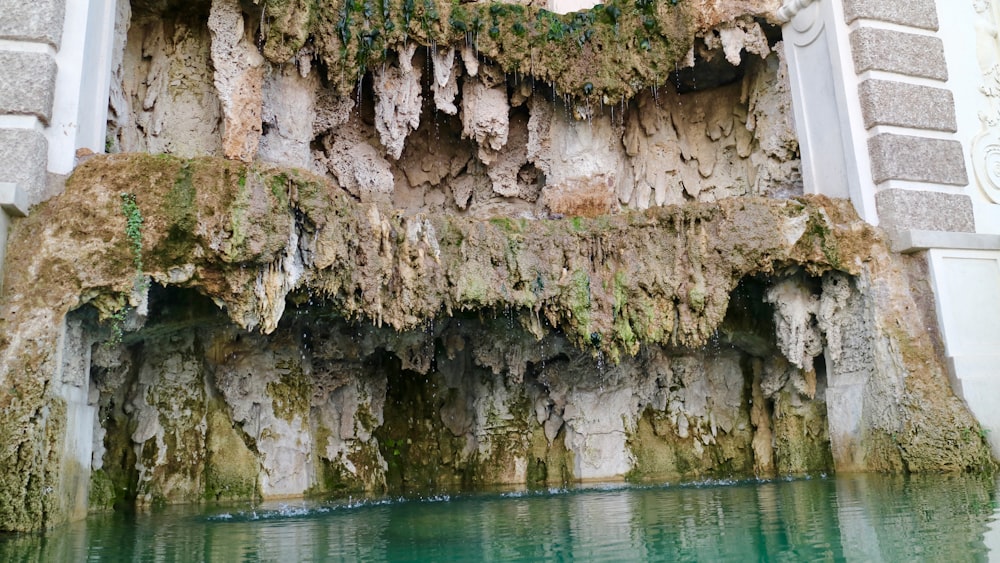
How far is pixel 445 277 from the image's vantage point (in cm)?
1083

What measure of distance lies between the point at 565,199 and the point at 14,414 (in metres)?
8.72

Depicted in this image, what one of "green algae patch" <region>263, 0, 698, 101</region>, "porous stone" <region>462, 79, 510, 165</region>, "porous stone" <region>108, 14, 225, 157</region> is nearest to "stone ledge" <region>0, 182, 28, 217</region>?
"porous stone" <region>108, 14, 225, 157</region>

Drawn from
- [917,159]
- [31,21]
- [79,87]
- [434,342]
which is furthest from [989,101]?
[31,21]

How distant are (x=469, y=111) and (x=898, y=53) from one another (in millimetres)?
6410

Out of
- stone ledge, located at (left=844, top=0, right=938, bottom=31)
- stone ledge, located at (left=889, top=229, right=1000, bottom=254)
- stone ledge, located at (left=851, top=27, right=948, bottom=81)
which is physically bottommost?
stone ledge, located at (left=889, top=229, right=1000, bottom=254)

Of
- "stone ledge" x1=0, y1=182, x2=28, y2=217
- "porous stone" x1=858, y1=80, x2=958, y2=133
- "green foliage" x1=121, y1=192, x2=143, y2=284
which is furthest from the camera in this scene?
"porous stone" x1=858, y1=80, x2=958, y2=133

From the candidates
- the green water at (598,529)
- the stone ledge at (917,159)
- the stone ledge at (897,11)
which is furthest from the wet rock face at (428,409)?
the stone ledge at (897,11)

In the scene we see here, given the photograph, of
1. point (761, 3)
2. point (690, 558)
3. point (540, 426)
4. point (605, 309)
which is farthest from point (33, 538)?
point (761, 3)

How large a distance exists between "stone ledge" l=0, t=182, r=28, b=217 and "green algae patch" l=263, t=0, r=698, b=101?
4396 millimetres

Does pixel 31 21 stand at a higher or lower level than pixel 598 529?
A: higher

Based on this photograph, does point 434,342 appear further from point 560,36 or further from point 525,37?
point 560,36

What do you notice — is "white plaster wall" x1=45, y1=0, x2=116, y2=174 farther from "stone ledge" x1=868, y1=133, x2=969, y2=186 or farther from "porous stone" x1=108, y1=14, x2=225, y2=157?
"stone ledge" x1=868, y1=133, x2=969, y2=186

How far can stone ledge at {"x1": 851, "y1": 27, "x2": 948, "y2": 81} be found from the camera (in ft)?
40.0

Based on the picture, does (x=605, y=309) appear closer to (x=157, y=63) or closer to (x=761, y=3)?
(x=761, y=3)
